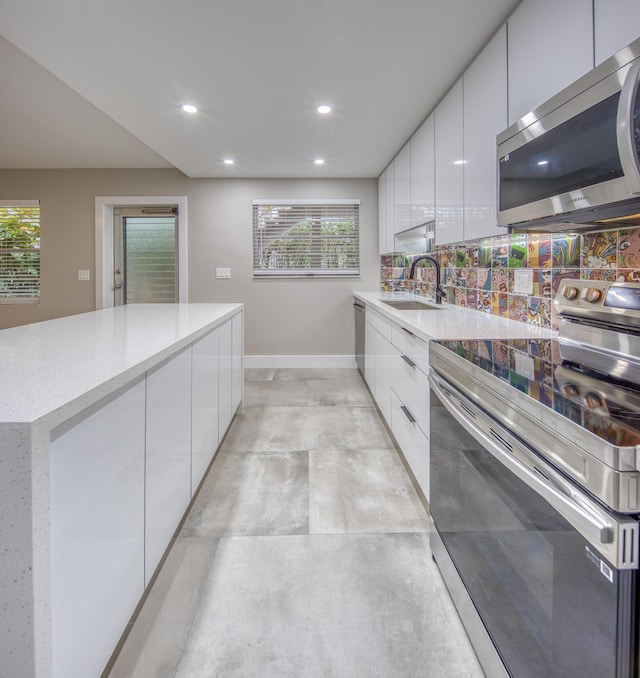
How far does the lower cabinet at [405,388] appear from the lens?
Answer: 183 centimetres

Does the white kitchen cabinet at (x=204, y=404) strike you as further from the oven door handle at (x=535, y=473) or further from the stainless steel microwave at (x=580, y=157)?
the stainless steel microwave at (x=580, y=157)

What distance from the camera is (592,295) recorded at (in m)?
1.35

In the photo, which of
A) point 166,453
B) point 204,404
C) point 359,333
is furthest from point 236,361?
point 359,333

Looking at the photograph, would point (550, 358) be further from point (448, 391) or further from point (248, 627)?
point (248, 627)

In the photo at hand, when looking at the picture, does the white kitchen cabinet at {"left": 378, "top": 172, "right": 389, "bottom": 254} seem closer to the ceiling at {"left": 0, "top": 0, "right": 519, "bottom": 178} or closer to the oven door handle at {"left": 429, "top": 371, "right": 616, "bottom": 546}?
the ceiling at {"left": 0, "top": 0, "right": 519, "bottom": 178}

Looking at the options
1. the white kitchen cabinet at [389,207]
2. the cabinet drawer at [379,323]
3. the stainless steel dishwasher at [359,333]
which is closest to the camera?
the cabinet drawer at [379,323]

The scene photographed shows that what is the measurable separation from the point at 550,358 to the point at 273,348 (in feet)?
12.7

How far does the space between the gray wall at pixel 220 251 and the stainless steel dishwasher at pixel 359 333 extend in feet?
1.15

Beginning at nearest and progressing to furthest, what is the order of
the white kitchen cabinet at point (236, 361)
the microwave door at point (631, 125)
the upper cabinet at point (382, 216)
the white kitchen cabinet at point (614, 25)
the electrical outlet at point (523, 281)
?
the microwave door at point (631, 125) < the white kitchen cabinet at point (614, 25) < the electrical outlet at point (523, 281) < the white kitchen cabinet at point (236, 361) < the upper cabinet at point (382, 216)

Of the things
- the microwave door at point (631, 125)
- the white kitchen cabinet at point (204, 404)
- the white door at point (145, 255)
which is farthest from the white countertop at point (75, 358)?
the white door at point (145, 255)

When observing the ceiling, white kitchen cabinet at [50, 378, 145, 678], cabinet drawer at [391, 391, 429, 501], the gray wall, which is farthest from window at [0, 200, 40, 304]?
white kitchen cabinet at [50, 378, 145, 678]

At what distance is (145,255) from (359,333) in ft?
8.66

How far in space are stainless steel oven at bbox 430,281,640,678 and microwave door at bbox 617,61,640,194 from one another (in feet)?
1.33

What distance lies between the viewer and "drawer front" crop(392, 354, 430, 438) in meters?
1.80
